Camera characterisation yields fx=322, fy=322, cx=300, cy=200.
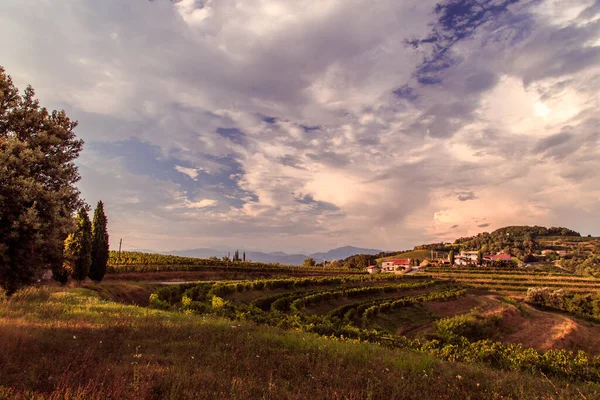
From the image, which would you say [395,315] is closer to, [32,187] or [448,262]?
[32,187]

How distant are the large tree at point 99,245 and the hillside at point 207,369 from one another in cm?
2692

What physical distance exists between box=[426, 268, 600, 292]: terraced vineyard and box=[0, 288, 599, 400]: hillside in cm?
8641

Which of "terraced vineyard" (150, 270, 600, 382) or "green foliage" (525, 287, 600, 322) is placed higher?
"terraced vineyard" (150, 270, 600, 382)

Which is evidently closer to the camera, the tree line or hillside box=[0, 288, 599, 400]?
hillside box=[0, 288, 599, 400]

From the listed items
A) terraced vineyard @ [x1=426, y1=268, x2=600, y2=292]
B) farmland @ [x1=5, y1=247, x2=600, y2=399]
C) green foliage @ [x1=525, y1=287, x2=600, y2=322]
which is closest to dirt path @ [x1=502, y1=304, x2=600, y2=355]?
green foliage @ [x1=525, y1=287, x2=600, y2=322]

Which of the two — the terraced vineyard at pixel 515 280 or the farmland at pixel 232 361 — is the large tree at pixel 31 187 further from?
the terraced vineyard at pixel 515 280

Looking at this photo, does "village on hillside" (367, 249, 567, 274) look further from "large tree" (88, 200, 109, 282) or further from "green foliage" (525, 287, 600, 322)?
"large tree" (88, 200, 109, 282)

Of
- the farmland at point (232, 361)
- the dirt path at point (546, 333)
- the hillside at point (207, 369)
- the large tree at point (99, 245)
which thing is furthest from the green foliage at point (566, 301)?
the large tree at point (99, 245)

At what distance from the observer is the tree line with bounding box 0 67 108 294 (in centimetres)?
1082

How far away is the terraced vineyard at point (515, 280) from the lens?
8312 centimetres

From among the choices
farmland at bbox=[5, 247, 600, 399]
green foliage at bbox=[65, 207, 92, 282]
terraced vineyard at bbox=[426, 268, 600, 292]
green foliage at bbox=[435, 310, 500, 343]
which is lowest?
green foliage at bbox=[435, 310, 500, 343]

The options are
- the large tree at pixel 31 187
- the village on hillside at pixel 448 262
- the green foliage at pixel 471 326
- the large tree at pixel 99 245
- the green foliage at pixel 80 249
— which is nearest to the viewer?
the large tree at pixel 31 187

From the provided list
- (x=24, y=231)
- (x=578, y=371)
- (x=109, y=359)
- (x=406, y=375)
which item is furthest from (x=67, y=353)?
(x=578, y=371)

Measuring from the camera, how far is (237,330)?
41.5ft
